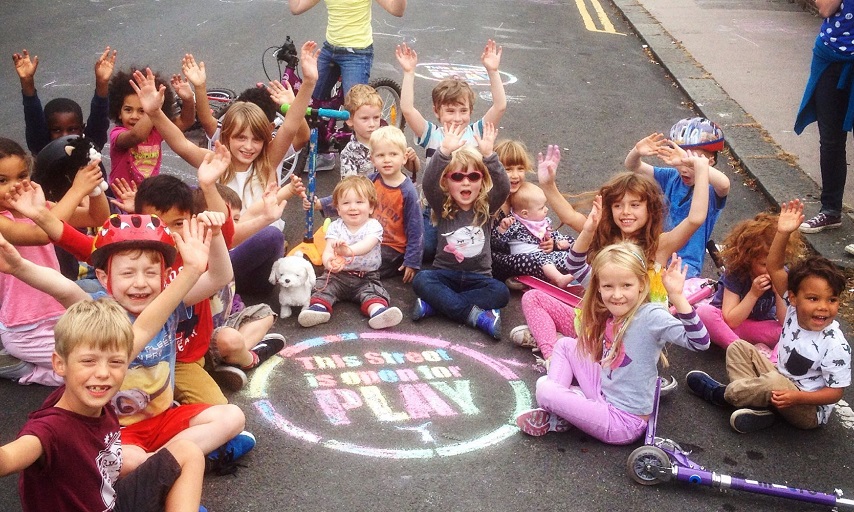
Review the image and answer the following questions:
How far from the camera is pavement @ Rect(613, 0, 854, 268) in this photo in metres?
7.84

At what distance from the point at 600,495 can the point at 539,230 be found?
237 centimetres

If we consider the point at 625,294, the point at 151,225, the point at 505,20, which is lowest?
the point at 505,20

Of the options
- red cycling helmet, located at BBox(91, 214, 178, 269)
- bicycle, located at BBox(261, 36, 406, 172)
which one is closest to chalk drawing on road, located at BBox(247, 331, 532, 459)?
red cycling helmet, located at BBox(91, 214, 178, 269)

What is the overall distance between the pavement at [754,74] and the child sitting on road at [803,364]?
2.15 meters

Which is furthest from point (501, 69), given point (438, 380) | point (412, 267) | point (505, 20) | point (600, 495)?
point (600, 495)

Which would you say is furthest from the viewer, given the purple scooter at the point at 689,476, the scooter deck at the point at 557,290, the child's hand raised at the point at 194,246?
the scooter deck at the point at 557,290

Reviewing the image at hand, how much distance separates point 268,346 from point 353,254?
872 millimetres

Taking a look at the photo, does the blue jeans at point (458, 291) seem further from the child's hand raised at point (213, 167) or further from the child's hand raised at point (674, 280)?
the child's hand raised at point (213, 167)

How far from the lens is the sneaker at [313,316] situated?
5.23 m

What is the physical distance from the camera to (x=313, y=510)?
3.66m

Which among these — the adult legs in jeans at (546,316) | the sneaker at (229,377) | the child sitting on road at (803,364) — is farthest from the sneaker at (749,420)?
the sneaker at (229,377)

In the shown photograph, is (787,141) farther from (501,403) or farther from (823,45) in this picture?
(501,403)

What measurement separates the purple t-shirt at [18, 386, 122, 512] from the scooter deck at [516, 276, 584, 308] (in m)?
2.94

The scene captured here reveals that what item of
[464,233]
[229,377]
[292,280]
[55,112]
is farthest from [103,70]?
[464,233]
